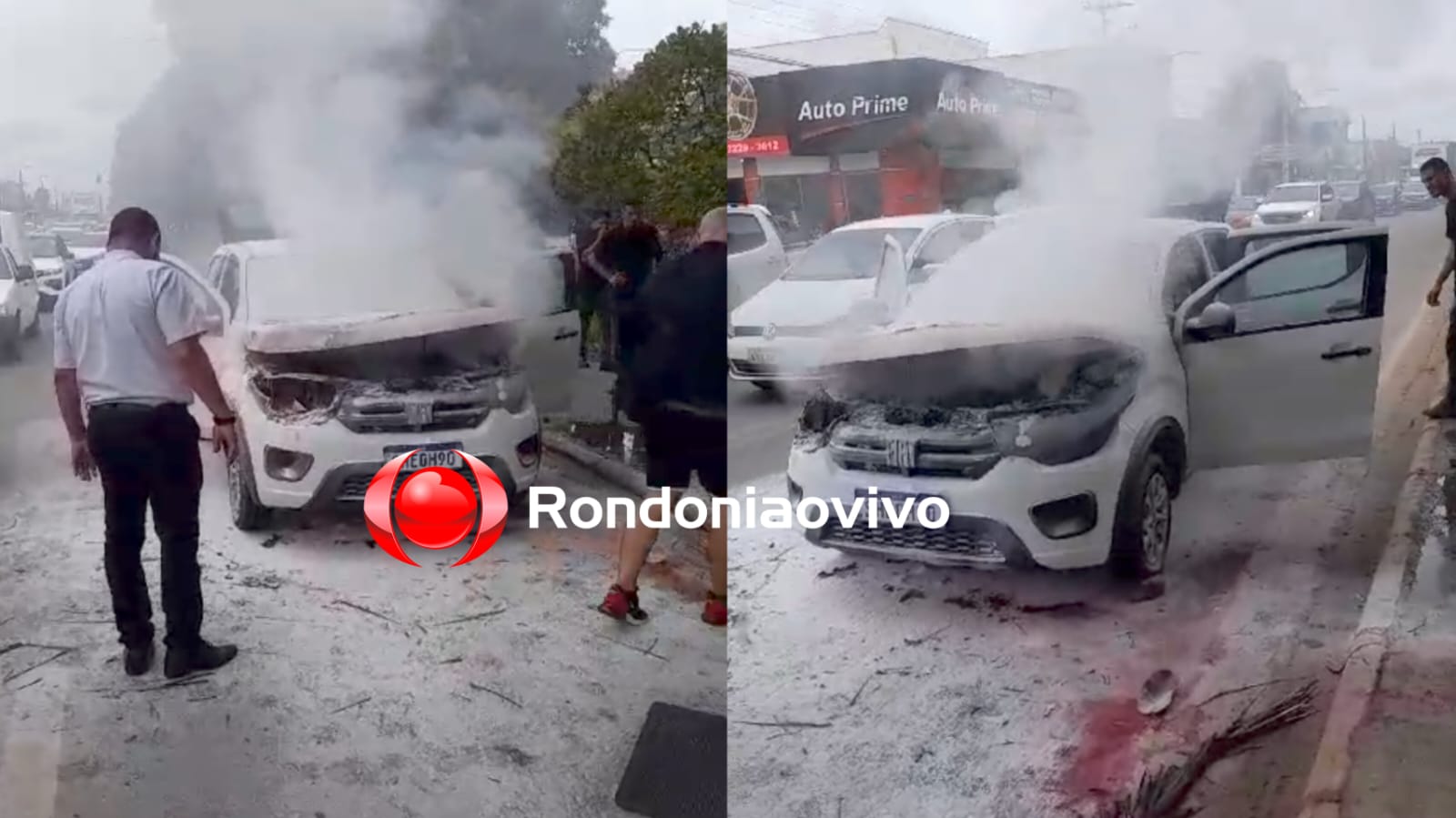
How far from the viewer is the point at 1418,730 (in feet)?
7.02

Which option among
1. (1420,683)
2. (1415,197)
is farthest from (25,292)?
(1420,683)

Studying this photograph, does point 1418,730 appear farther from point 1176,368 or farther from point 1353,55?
point 1353,55

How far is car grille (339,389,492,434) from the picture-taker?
186 cm

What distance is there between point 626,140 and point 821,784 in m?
1.11

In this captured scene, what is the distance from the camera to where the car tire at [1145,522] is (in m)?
1.96

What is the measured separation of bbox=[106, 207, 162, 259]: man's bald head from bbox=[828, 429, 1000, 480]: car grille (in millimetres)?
1089

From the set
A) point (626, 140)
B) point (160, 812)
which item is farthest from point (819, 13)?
point (160, 812)

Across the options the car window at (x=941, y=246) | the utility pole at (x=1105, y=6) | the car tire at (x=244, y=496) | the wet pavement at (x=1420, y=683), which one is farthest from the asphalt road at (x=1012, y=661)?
the car tire at (x=244, y=496)

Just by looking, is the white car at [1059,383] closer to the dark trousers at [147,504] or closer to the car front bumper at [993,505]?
the car front bumper at [993,505]

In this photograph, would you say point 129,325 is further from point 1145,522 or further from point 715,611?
point 1145,522

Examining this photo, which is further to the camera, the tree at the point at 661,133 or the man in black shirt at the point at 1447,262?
the man in black shirt at the point at 1447,262

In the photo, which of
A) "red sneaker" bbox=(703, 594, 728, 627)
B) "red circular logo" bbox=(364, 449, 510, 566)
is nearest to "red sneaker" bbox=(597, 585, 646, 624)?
"red sneaker" bbox=(703, 594, 728, 627)

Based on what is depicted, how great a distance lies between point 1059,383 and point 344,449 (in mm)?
1136

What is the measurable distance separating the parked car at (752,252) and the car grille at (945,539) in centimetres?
41
